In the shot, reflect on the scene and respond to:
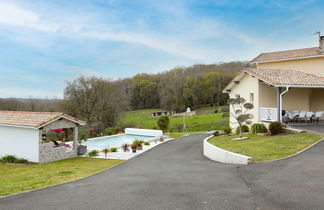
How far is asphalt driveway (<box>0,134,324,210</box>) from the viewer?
228 inches

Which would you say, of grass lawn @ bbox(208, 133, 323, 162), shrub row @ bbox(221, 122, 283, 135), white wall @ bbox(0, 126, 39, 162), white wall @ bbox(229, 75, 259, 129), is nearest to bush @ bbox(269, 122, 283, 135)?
shrub row @ bbox(221, 122, 283, 135)

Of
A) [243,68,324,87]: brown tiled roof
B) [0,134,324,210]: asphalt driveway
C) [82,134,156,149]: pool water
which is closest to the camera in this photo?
[0,134,324,210]: asphalt driveway

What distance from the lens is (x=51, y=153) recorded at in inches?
631

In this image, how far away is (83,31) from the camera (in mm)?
23172

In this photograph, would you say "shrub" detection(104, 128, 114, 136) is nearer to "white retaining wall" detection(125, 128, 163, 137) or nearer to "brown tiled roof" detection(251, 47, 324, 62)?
"white retaining wall" detection(125, 128, 163, 137)

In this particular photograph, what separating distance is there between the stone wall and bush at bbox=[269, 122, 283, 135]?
13.1 metres

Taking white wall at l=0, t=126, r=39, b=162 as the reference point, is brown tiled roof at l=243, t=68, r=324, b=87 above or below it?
above

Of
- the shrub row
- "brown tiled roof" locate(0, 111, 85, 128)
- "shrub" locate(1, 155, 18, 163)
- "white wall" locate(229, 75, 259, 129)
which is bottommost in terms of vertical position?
"shrub" locate(1, 155, 18, 163)

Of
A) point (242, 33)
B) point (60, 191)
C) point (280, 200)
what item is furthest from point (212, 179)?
point (242, 33)

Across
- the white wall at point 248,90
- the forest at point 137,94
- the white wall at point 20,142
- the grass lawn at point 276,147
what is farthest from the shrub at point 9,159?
the forest at point 137,94

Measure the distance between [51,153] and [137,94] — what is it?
5609 centimetres

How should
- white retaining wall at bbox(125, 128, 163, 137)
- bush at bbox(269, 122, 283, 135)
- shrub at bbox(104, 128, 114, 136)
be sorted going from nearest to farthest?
bush at bbox(269, 122, 283, 135)
white retaining wall at bbox(125, 128, 163, 137)
shrub at bbox(104, 128, 114, 136)

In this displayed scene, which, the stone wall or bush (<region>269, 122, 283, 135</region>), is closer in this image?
the stone wall

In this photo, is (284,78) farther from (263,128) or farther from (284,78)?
(263,128)
